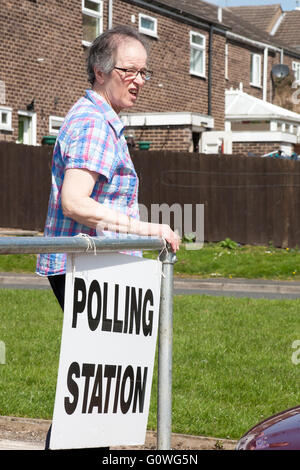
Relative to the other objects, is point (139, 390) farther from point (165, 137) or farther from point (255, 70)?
point (255, 70)

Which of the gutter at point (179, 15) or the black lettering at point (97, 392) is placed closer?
the black lettering at point (97, 392)

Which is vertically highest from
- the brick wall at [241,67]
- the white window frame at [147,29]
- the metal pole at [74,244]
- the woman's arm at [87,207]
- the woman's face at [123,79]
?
the brick wall at [241,67]

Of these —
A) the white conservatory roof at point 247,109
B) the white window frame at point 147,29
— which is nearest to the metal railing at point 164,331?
the white window frame at point 147,29

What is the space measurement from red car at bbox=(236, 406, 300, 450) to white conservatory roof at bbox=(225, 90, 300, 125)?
33.9 m

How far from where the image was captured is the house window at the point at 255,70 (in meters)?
41.5

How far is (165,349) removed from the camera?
3.81 meters

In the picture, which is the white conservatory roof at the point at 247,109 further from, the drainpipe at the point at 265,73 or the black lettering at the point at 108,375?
the black lettering at the point at 108,375

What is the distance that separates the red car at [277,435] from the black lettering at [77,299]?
0.78 m

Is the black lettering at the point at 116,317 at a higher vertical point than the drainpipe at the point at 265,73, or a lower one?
lower

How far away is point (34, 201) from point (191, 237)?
4.42 metres

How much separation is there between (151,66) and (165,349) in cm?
2757

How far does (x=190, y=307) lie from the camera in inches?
488

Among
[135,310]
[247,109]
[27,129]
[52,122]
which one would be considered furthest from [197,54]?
[135,310]

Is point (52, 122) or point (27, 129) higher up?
point (52, 122)
